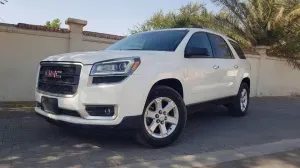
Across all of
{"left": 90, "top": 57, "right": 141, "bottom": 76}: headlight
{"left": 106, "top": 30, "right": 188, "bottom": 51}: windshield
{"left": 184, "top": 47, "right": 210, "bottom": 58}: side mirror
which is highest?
{"left": 106, "top": 30, "right": 188, "bottom": 51}: windshield

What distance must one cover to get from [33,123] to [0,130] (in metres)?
0.68

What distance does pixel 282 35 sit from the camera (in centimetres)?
1362

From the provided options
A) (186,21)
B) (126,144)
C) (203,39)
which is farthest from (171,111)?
(186,21)

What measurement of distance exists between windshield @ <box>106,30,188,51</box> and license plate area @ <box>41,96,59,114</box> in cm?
161

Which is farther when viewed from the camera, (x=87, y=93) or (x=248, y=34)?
(x=248, y=34)

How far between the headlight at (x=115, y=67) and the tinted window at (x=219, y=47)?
246cm

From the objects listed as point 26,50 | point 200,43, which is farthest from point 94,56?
point 26,50

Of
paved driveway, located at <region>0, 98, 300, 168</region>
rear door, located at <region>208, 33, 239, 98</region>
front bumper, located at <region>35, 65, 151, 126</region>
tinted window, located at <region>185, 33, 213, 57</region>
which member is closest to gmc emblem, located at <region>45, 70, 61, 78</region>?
front bumper, located at <region>35, 65, 151, 126</region>

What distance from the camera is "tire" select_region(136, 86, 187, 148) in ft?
14.4

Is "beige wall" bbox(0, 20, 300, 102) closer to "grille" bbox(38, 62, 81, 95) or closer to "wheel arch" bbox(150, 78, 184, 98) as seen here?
"grille" bbox(38, 62, 81, 95)

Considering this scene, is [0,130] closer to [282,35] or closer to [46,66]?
[46,66]

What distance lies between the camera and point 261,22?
13.7 m

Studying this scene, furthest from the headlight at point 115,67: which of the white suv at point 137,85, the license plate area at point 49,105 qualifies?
the license plate area at point 49,105

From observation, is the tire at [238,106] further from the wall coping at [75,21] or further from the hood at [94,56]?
the wall coping at [75,21]
